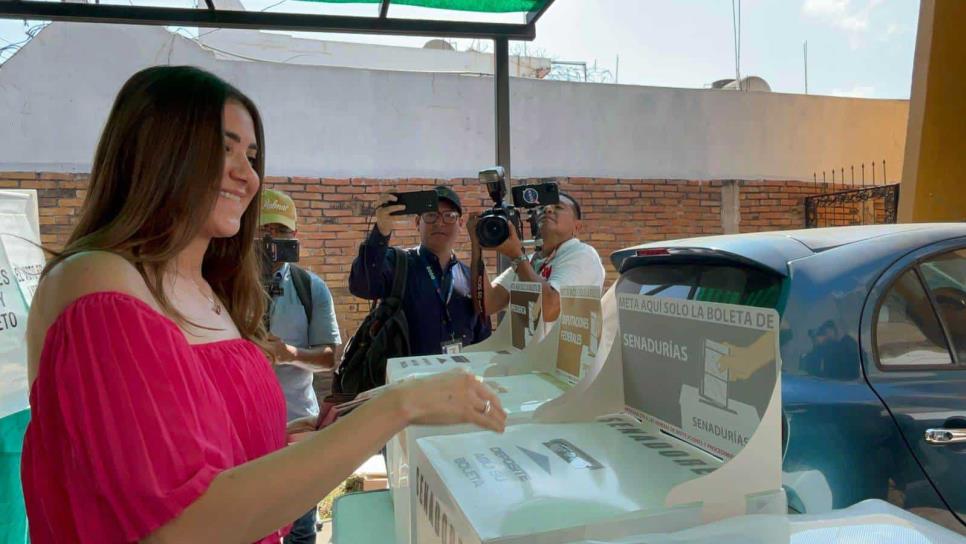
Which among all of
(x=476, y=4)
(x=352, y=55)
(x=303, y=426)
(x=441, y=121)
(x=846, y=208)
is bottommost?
(x=303, y=426)

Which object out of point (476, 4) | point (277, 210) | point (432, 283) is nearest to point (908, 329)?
point (432, 283)

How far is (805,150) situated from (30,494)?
21.2ft

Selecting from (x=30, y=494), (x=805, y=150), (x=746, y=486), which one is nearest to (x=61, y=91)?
(x=30, y=494)

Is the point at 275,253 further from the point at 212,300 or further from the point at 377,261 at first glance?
the point at 212,300

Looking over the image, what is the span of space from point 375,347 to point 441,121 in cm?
300

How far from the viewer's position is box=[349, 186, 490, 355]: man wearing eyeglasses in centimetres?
242

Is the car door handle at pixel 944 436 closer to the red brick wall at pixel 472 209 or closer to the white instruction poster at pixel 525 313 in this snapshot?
the white instruction poster at pixel 525 313

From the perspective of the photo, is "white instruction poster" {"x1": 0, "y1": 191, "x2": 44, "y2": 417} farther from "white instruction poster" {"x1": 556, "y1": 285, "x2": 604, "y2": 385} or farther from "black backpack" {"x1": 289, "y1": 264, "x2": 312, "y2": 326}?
"white instruction poster" {"x1": 556, "y1": 285, "x2": 604, "y2": 385}

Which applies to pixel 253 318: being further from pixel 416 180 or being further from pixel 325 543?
pixel 416 180

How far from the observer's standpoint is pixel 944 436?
154cm

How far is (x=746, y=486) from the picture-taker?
66 cm

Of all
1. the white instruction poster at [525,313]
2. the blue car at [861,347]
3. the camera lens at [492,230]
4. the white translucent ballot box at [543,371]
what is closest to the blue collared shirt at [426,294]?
the camera lens at [492,230]

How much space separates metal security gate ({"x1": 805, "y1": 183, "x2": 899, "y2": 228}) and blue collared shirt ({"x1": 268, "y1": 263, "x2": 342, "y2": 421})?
16.4 feet

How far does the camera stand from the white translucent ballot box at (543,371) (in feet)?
3.40
